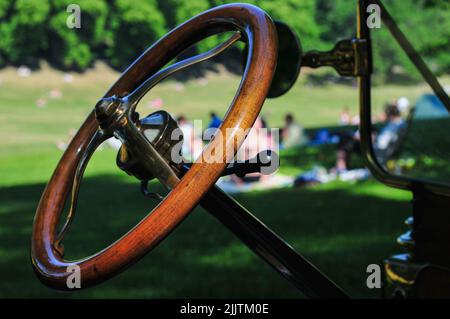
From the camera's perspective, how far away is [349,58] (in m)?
1.65

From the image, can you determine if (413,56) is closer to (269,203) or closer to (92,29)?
(269,203)

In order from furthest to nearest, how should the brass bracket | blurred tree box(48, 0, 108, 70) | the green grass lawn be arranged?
blurred tree box(48, 0, 108, 70) → the green grass lawn → the brass bracket

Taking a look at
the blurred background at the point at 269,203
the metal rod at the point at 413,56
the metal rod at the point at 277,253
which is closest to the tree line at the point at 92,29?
the blurred background at the point at 269,203

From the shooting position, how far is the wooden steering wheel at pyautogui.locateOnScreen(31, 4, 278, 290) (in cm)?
111

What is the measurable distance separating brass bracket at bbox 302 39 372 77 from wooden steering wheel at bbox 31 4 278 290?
12.5 inches

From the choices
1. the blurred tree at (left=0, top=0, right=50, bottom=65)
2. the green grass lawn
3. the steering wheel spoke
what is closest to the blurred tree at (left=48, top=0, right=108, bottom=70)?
the blurred tree at (left=0, top=0, right=50, bottom=65)

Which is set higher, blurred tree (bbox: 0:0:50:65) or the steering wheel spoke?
blurred tree (bbox: 0:0:50:65)

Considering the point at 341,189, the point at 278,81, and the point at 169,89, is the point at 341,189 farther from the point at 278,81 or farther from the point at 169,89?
the point at 169,89

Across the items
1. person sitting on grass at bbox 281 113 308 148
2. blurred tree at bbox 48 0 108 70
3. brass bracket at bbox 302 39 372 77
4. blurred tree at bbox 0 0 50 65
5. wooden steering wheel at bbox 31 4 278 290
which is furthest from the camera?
blurred tree at bbox 48 0 108 70

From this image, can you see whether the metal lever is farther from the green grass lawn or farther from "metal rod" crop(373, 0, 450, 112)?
the green grass lawn

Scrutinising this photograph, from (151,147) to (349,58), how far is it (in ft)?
1.89

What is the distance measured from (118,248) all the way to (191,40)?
0.50 metres

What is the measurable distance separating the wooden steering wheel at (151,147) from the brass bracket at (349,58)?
0.32 m
